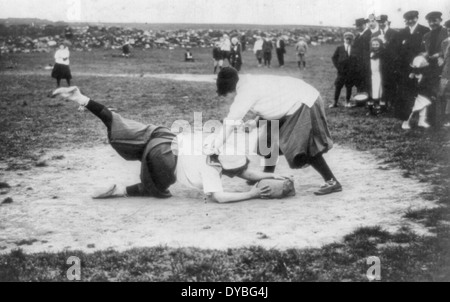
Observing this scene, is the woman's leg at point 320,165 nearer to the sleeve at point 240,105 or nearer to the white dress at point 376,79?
the sleeve at point 240,105

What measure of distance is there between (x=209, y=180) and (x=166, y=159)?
0.50m

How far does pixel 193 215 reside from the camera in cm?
581

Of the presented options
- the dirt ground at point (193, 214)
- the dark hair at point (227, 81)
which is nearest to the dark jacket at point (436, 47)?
the dirt ground at point (193, 214)

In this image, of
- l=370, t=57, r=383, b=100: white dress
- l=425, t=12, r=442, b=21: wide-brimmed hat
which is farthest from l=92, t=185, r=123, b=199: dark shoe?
l=370, t=57, r=383, b=100: white dress

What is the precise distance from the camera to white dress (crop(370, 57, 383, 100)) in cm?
1216

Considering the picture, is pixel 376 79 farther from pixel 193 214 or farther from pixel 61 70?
pixel 61 70

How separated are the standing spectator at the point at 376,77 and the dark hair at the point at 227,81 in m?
6.75

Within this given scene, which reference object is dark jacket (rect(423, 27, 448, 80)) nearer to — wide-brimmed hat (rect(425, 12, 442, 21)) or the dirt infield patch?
wide-brimmed hat (rect(425, 12, 442, 21))

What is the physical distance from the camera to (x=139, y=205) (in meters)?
6.24

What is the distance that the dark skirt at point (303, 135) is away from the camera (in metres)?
6.17

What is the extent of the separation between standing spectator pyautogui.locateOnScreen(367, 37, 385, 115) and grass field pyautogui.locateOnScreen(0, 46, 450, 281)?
36cm
